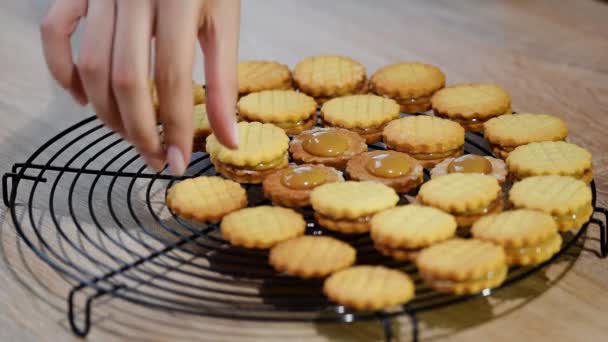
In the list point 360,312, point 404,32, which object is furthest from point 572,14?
point 360,312

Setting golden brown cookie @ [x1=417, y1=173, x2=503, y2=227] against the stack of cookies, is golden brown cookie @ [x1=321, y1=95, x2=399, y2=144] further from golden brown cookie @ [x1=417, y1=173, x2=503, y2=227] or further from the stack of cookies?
golden brown cookie @ [x1=417, y1=173, x2=503, y2=227]

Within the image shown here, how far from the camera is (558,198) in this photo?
1.62 m

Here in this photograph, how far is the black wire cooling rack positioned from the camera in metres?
1.49

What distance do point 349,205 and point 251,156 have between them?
297 mm

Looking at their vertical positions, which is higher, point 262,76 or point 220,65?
point 220,65

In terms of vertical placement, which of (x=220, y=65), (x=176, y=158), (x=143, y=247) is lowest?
(x=143, y=247)

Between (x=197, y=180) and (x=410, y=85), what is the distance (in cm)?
66

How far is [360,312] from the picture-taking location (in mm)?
1467

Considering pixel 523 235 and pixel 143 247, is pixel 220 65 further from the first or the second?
pixel 523 235

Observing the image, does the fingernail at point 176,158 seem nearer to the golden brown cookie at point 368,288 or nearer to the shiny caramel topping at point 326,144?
the golden brown cookie at point 368,288

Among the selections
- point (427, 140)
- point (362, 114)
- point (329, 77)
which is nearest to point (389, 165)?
point (427, 140)

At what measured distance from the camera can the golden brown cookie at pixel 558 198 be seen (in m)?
1.60

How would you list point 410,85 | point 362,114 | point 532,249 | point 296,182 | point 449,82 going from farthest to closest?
point 449,82
point 410,85
point 362,114
point 296,182
point 532,249

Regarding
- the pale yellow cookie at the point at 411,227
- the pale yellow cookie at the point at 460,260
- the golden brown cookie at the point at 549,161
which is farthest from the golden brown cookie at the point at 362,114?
the pale yellow cookie at the point at 460,260
